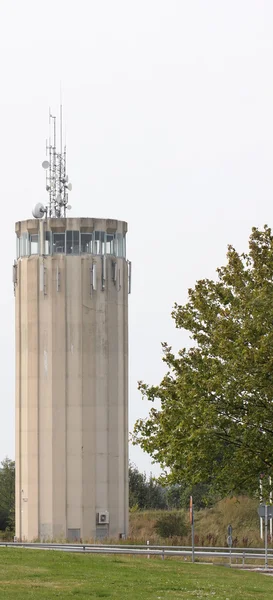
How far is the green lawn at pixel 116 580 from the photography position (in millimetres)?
28062

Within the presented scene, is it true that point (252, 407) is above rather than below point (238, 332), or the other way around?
below

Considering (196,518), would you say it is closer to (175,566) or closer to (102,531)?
(102,531)

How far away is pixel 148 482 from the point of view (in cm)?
9162

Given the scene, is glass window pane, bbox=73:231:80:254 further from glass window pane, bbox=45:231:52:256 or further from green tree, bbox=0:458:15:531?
green tree, bbox=0:458:15:531

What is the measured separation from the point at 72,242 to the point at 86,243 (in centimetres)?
84

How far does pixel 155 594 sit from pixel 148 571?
733cm

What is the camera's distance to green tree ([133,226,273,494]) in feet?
118

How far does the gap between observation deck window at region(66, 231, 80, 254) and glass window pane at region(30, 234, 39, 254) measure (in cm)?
187

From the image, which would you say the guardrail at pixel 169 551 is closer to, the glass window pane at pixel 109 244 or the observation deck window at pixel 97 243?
the observation deck window at pixel 97 243

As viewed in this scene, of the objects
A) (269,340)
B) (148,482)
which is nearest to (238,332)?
(269,340)

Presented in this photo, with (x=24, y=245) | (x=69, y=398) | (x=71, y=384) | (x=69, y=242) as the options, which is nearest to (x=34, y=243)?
(x=24, y=245)

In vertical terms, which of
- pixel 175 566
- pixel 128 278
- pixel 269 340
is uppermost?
pixel 128 278

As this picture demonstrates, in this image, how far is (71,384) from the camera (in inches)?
2616

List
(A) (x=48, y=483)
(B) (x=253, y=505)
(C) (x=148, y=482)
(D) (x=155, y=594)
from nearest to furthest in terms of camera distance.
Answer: (D) (x=155, y=594), (A) (x=48, y=483), (B) (x=253, y=505), (C) (x=148, y=482)
